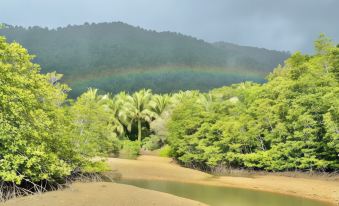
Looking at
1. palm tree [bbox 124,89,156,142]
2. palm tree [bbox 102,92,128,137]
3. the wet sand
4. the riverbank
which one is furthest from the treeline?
palm tree [bbox 124,89,156,142]

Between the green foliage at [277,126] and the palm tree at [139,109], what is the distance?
22218mm

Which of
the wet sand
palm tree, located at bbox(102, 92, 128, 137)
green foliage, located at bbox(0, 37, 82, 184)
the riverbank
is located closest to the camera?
green foliage, located at bbox(0, 37, 82, 184)

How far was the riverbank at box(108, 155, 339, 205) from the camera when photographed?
97.9 ft

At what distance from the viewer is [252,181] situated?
3644cm

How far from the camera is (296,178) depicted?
123 feet

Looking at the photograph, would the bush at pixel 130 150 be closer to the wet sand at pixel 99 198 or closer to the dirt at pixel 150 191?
the dirt at pixel 150 191

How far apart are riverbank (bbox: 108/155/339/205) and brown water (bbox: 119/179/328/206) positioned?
74.5 inches

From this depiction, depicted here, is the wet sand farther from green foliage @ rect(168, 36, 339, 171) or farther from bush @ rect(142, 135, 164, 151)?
bush @ rect(142, 135, 164, 151)

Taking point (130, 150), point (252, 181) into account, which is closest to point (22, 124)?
point (252, 181)

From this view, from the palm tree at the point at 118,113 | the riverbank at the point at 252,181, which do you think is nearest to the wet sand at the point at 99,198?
the riverbank at the point at 252,181

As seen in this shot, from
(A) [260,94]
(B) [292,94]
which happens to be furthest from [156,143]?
(B) [292,94]

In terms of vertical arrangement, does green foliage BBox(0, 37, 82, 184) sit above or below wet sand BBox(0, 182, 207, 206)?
above

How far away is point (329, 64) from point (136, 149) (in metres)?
36.3

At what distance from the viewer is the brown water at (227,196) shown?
25.4 metres
